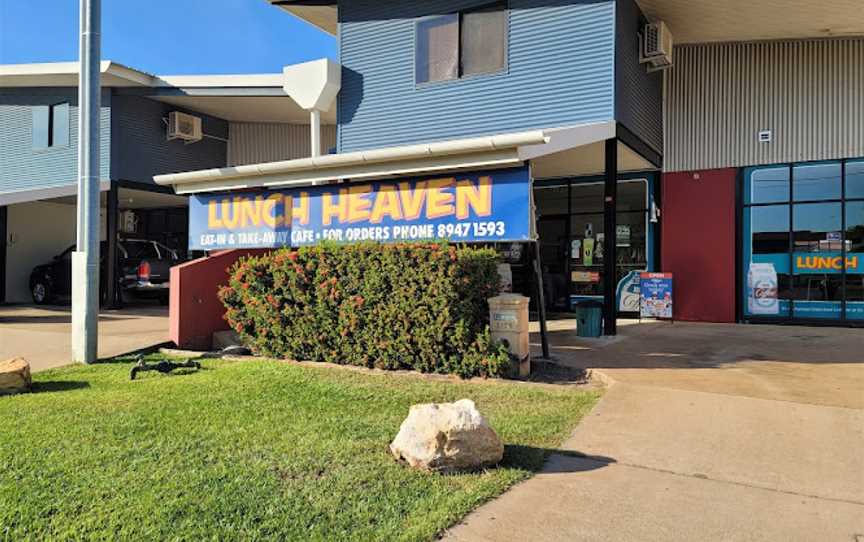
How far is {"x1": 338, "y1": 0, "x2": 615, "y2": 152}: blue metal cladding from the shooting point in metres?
9.79

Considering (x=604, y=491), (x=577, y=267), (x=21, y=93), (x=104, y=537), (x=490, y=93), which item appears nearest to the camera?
(x=104, y=537)

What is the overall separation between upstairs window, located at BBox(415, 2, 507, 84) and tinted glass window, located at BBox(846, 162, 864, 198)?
692 centimetres

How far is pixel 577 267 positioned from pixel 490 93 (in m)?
4.86

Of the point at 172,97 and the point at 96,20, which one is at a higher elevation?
the point at 172,97

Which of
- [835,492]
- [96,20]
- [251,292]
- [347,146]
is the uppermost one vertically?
[96,20]

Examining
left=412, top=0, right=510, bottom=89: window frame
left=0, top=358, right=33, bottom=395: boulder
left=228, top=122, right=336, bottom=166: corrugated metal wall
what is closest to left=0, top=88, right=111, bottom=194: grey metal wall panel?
left=228, top=122, right=336, bottom=166: corrugated metal wall

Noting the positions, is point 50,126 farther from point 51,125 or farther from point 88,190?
point 88,190

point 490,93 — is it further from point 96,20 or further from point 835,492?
point 835,492

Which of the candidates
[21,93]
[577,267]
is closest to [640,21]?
[577,267]

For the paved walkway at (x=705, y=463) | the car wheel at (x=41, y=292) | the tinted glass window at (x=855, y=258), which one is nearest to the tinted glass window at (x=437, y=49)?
the paved walkway at (x=705, y=463)

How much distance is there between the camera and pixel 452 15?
10992mm

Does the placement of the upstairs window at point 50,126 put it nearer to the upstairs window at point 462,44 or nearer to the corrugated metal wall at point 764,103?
the upstairs window at point 462,44

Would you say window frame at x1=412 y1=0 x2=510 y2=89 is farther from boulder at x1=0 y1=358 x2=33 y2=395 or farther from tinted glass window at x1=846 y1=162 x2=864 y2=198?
boulder at x1=0 y1=358 x2=33 y2=395

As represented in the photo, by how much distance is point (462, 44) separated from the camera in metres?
11.0
